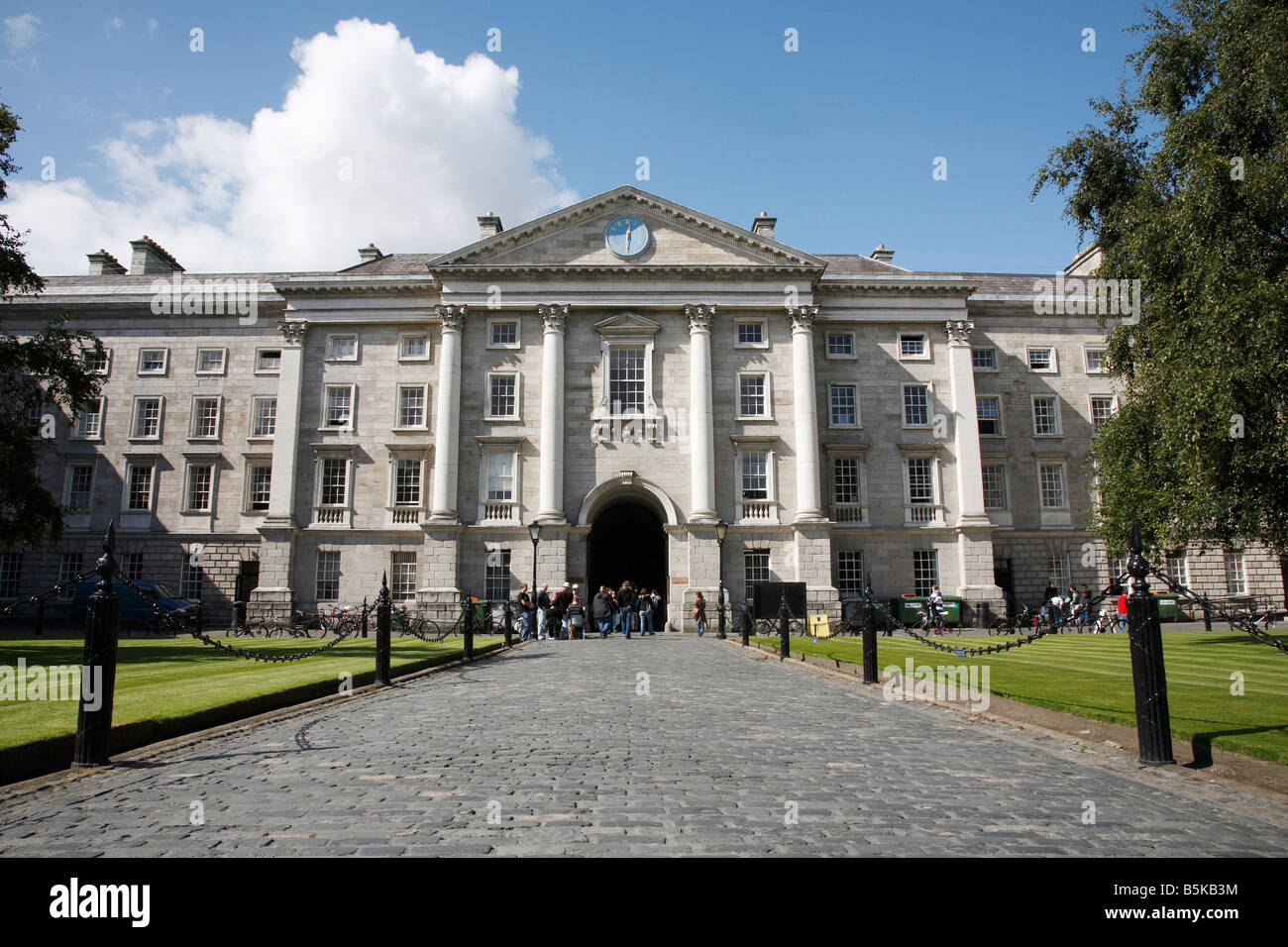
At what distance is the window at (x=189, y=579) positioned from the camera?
1425 inches

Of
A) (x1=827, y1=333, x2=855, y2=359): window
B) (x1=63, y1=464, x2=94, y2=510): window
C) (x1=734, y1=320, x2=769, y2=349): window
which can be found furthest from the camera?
(x1=63, y1=464, x2=94, y2=510): window

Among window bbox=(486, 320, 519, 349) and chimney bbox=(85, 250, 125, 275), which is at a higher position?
chimney bbox=(85, 250, 125, 275)

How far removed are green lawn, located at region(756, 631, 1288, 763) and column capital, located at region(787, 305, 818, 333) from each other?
17461 mm

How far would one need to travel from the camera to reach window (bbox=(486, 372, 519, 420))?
34688 millimetres

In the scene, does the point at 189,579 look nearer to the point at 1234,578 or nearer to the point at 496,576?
the point at 496,576

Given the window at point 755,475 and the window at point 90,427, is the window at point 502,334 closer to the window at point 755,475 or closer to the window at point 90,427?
the window at point 755,475

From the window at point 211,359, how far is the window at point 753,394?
24.9m

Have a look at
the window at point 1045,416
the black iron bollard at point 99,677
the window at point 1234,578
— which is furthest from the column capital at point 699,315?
the black iron bollard at point 99,677

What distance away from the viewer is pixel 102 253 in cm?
4378

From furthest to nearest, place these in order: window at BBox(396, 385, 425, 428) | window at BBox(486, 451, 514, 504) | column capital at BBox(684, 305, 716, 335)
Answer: window at BBox(396, 385, 425, 428)
column capital at BBox(684, 305, 716, 335)
window at BBox(486, 451, 514, 504)

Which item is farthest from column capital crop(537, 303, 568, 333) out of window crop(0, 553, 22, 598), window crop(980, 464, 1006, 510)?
window crop(0, 553, 22, 598)

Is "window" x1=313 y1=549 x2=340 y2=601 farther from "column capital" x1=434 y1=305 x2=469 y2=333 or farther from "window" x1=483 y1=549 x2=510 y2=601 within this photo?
"column capital" x1=434 y1=305 x2=469 y2=333
